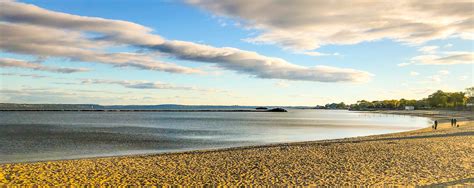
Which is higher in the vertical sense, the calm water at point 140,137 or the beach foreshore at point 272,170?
the beach foreshore at point 272,170

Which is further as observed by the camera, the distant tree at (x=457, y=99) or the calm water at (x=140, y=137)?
the distant tree at (x=457, y=99)

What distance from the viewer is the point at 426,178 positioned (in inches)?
524

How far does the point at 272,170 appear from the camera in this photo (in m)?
15.9

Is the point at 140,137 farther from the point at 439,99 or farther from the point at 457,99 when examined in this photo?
the point at 439,99

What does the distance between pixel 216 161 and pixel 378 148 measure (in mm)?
10756

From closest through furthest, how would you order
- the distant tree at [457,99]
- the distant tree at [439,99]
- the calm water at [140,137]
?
1. the calm water at [140,137]
2. the distant tree at [457,99]
3. the distant tree at [439,99]

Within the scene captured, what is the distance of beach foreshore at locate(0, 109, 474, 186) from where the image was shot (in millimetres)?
13609

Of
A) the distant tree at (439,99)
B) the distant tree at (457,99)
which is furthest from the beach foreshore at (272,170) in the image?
the distant tree at (439,99)

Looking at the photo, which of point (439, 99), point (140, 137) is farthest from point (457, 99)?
point (140, 137)

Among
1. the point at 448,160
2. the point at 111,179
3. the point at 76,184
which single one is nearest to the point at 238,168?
the point at 111,179

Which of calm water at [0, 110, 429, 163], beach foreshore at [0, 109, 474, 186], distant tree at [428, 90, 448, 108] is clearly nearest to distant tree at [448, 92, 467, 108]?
distant tree at [428, 90, 448, 108]

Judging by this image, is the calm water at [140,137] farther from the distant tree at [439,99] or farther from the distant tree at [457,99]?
the distant tree at [439,99]

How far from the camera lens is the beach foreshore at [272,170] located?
13.6 m

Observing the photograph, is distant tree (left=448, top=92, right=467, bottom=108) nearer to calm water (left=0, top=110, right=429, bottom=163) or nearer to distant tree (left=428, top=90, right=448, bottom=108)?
distant tree (left=428, top=90, right=448, bottom=108)
